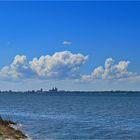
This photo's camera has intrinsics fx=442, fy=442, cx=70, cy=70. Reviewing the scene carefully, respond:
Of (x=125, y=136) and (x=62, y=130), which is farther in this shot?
(x=62, y=130)

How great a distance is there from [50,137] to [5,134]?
871cm

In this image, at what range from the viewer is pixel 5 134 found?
1885 inches

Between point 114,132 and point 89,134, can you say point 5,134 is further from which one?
point 114,132

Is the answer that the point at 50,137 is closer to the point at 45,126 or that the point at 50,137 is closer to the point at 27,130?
the point at 27,130

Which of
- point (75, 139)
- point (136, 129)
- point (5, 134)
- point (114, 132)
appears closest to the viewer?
point (5, 134)

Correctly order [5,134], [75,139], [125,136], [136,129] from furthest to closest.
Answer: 1. [136,129]
2. [125,136]
3. [75,139]
4. [5,134]

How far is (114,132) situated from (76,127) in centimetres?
770

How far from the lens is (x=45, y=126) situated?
68.5 m

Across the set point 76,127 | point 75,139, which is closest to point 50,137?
point 75,139

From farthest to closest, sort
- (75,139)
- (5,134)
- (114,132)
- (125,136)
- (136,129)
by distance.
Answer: (136,129), (114,132), (125,136), (75,139), (5,134)

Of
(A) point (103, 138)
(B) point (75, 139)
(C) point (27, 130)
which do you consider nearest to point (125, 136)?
(A) point (103, 138)

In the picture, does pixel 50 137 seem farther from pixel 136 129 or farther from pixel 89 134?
pixel 136 129

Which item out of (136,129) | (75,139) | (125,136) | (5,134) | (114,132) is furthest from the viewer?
(136,129)

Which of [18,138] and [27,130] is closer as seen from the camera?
[18,138]
